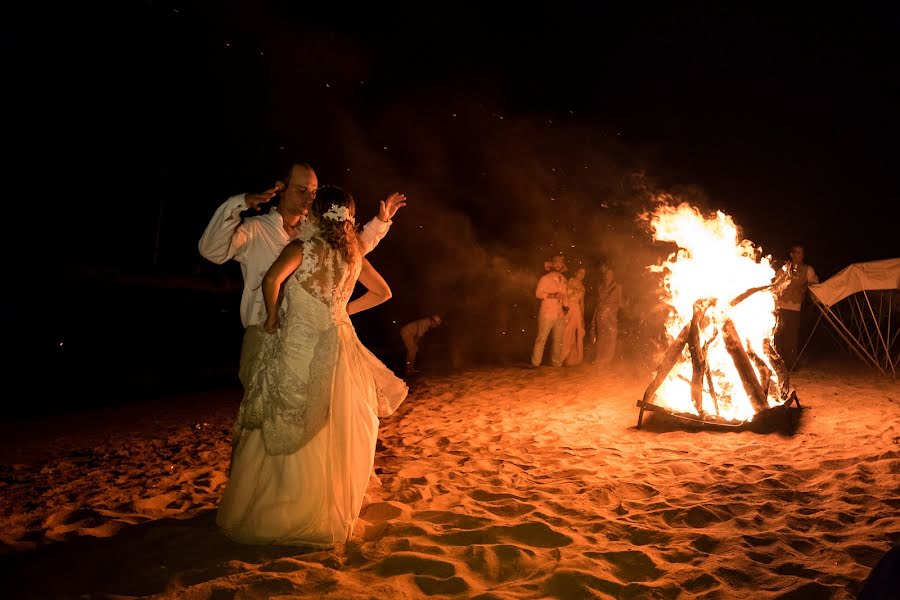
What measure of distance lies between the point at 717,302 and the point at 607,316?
192 inches

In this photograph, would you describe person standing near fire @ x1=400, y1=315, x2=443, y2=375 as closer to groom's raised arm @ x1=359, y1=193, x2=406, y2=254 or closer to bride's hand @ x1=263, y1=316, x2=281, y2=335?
groom's raised arm @ x1=359, y1=193, x2=406, y2=254

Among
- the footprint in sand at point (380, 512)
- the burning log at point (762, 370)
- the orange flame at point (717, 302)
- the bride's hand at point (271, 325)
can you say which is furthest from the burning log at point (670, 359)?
the bride's hand at point (271, 325)

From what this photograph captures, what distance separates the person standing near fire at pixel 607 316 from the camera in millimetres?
11039

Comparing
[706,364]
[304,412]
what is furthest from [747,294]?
[304,412]

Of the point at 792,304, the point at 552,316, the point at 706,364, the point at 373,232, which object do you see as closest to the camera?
the point at 373,232

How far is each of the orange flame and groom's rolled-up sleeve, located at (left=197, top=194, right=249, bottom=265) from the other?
16.3 ft

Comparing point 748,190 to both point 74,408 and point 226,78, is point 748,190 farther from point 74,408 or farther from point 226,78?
point 74,408

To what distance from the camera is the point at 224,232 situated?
338 cm

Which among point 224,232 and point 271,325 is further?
point 224,232

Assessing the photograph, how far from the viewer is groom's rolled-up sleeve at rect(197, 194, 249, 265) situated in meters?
3.35

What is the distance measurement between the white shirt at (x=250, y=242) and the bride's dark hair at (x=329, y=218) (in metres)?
0.28

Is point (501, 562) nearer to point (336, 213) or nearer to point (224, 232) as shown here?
point (336, 213)

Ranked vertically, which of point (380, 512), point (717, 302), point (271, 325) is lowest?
point (380, 512)

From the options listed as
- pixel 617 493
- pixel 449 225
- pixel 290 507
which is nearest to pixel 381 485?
pixel 290 507
